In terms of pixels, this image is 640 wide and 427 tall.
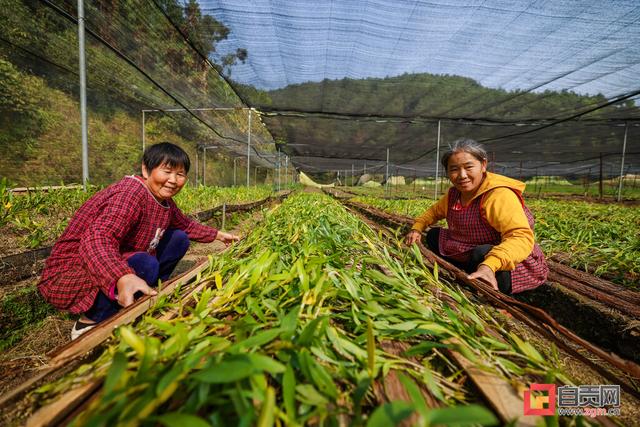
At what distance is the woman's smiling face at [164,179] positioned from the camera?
1830 mm

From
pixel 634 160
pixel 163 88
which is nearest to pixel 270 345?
pixel 163 88

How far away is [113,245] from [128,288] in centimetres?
32

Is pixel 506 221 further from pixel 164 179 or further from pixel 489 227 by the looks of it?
pixel 164 179

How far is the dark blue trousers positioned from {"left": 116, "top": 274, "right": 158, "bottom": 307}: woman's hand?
0.48 metres

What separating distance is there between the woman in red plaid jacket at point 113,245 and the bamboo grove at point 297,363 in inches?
16.5

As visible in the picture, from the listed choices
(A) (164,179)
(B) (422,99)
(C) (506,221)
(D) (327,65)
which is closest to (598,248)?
(C) (506,221)

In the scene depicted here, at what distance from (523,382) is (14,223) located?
392cm

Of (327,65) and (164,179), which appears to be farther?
(327,65)

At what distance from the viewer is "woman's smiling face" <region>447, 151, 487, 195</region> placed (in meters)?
2.21

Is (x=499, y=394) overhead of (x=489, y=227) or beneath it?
beneath

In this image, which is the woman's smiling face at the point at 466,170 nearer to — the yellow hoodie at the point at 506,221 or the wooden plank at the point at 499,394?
the yellow hoodie at the point at 506,221

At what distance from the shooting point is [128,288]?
132 centimetres

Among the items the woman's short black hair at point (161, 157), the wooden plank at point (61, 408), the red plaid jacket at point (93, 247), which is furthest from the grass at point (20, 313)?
the wooden plank at point (61, 408)

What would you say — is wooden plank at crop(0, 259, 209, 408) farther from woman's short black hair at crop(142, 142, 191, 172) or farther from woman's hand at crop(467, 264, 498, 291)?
woman's hand at crop(467, 264, 498, 291)
